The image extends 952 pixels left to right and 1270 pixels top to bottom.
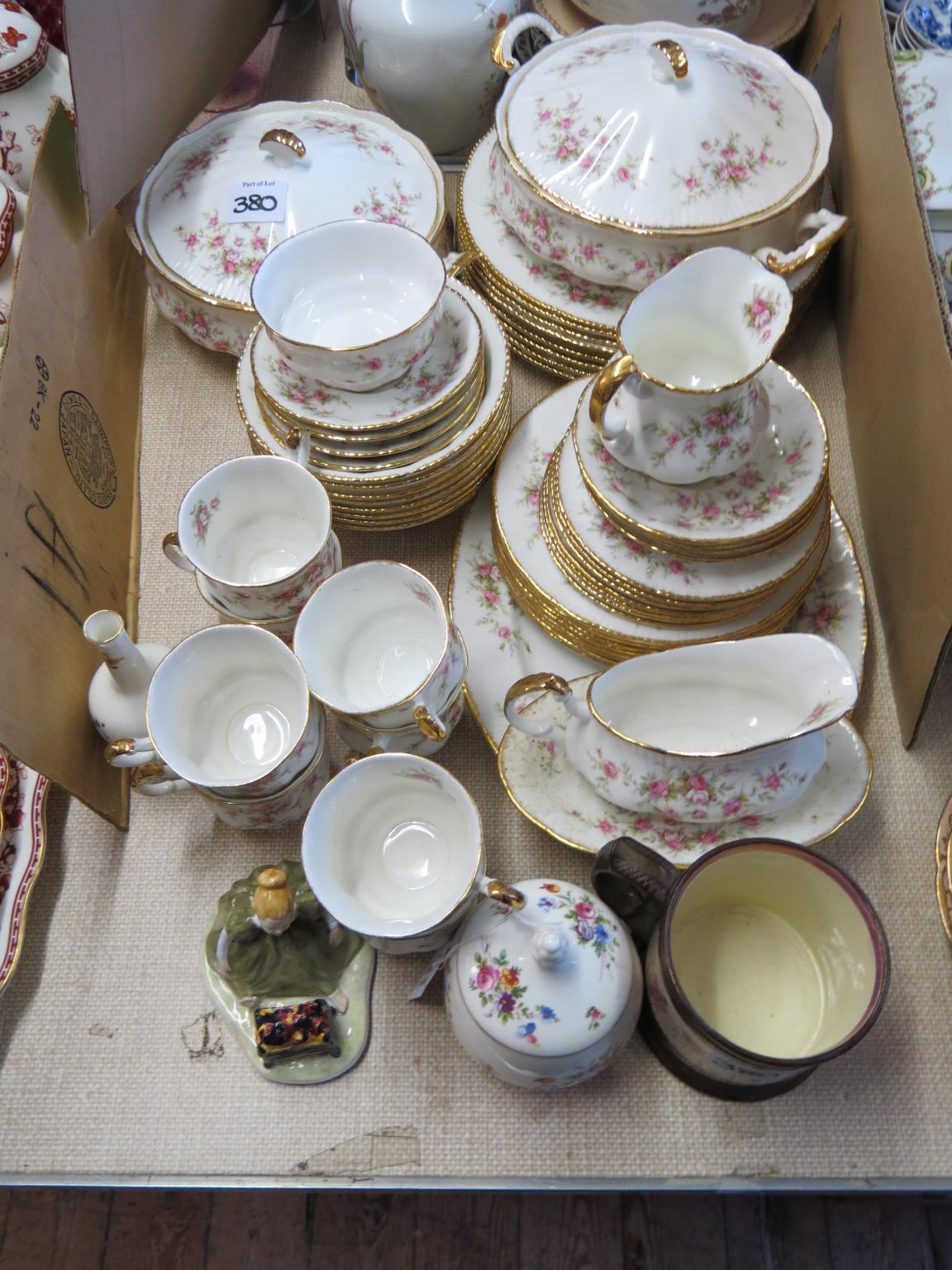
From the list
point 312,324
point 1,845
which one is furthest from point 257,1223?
point 312,324

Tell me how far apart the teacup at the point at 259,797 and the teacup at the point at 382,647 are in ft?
0.20

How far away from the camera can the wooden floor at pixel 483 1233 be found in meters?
1.03

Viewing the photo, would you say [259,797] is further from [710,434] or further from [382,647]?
[710,434]

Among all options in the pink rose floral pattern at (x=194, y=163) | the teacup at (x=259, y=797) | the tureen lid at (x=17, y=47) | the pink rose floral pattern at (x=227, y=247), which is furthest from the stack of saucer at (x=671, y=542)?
the tureen lid at (x=17, y=47)

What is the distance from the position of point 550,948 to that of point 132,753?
0.34m

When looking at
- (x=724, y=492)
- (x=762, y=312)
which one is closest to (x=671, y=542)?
(x=724, y=492)

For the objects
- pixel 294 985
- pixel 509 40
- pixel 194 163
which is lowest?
pixel 294 985

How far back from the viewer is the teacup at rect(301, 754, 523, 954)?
0.62m

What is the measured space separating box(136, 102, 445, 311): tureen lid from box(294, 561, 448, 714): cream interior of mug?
12.2 inches

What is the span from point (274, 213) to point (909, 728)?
709mm

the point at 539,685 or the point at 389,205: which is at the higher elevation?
the point at 389,205

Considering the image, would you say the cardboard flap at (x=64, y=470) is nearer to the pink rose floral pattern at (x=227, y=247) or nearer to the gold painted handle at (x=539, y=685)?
the pink rose floral pattern at (x=227, y=247)

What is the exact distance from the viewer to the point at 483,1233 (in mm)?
1047

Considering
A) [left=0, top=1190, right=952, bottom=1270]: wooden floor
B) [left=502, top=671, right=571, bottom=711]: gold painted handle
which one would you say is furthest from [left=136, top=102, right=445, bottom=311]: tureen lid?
[left=0, top=1190, right=952, bottom=1270]: wooden floor
